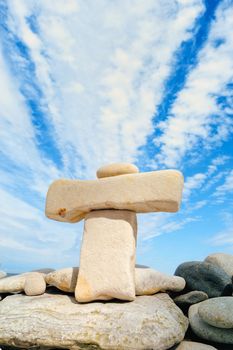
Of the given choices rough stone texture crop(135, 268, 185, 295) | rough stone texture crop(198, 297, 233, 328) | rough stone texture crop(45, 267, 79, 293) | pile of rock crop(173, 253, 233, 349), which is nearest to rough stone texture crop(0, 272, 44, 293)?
rough stone texture crop(45, 267, 79, 293)

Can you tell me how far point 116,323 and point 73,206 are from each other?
244cm

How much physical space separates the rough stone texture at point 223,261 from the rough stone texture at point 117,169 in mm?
2807

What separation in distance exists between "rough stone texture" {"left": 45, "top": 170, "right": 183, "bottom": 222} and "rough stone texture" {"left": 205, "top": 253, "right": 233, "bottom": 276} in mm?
2224

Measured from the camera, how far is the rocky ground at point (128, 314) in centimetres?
493

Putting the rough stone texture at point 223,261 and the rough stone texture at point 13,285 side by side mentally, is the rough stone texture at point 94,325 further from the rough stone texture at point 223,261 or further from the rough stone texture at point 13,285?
the rough stone texture at point 223,261

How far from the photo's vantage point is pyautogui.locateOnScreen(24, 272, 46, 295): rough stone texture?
6582mm

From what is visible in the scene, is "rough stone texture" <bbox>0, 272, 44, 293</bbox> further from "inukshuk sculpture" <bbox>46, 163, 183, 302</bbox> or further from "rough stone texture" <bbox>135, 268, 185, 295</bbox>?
"rough stone texture" <bbox>135, 268, 185, 295</bbox>

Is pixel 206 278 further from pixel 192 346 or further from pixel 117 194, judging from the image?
pixel 117 194

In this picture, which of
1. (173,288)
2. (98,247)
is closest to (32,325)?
A: (98,247)

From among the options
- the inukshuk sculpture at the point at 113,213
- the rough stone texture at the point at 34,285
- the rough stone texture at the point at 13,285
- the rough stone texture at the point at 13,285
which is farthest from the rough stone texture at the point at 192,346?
the rough stone texture at the point at 13,285

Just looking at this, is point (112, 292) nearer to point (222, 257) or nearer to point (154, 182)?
point (154, 182)

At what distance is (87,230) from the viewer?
21.2 feet

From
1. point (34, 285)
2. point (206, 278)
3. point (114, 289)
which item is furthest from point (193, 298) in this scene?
point (34, 285)

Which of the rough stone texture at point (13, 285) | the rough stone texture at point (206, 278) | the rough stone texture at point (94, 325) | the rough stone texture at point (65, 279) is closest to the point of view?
the rough stone texture at point (94, 325)
